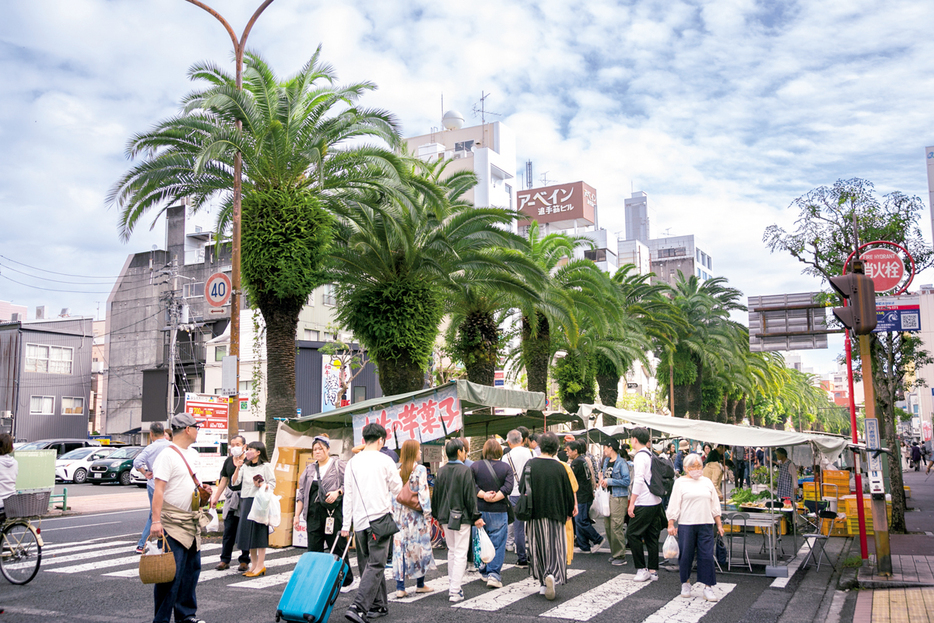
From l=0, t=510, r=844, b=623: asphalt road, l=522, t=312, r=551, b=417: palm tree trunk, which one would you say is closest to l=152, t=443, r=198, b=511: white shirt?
l=0, t=510, r=844, b=623: asphalt road

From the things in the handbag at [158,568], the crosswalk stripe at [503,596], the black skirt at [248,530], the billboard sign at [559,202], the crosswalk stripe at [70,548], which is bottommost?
the crosswalk stripe at [70,548]

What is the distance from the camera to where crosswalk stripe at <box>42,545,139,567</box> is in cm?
1234

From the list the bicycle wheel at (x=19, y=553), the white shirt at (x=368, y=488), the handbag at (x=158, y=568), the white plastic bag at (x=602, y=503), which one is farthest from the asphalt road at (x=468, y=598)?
the handbag at (x=158, y=568)

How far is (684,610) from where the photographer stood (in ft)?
28.6

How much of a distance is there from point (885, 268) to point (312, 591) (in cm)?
1074

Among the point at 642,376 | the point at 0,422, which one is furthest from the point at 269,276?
the point at 642,376

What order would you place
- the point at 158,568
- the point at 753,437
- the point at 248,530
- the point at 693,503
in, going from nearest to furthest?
1. the point at 158,568
2. the point at 693,503
3. the point at 248,530
4. the point at 753,437

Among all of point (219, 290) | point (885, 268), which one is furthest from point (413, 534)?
point (219, 290)

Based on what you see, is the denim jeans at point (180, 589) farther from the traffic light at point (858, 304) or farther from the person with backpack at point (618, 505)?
the traffic light at point (858, 304)

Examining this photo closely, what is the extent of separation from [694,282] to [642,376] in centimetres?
6166

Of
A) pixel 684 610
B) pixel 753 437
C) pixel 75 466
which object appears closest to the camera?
pixel 684 610

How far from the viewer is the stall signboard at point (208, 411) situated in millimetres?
23500

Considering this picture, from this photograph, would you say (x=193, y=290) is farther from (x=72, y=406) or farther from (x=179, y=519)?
(x=179, y=519)

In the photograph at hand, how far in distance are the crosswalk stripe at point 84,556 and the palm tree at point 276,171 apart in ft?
11.8
